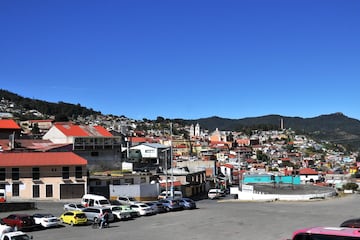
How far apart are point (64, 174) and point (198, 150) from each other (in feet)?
479

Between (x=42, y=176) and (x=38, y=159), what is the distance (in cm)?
220

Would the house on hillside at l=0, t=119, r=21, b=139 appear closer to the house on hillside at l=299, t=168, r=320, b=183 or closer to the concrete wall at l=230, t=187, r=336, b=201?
the concrete wall at l=230, t=187, r=336, b=201

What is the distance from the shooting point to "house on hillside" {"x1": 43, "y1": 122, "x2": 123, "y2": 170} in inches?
2837

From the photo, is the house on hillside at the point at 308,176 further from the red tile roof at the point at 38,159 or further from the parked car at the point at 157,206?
the parked car at the point at 157,206

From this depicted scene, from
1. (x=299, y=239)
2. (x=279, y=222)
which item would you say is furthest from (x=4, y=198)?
(x=299, y=239)

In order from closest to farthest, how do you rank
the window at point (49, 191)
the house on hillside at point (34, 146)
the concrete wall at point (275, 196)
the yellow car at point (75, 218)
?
the yellow car at point (75, 218)
the window at point (49, 191)
the concrete wall at point (275, 196)
the house on hillside at point (34, 146)

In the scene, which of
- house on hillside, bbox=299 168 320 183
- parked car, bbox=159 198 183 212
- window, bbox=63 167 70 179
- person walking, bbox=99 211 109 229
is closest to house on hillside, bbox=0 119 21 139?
window, bbox=63 167 70 179

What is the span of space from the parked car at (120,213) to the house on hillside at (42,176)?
57.2 feet

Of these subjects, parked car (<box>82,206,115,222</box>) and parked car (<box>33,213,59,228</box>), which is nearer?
parked car (<box>33,213,59,228</box>)

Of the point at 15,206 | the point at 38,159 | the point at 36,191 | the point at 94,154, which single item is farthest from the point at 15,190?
the point at 94,154

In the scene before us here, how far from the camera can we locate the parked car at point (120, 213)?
36.8 meters

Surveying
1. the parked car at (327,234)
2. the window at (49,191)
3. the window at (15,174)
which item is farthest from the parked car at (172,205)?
the parked car at (327,234)

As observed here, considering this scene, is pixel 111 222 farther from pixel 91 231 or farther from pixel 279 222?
pixel 279 222

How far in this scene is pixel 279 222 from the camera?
32.9 m
